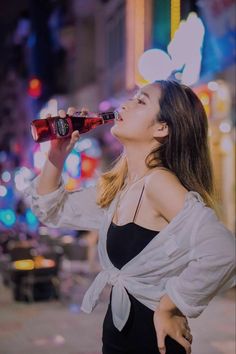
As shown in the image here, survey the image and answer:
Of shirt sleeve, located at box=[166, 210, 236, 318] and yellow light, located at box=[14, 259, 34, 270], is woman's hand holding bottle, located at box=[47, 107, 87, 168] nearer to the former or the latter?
shirt sleeve, located at box=[166, 210, 236, 318]

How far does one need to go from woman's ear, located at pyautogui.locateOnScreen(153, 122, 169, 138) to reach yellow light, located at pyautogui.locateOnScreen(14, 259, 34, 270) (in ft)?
23.0

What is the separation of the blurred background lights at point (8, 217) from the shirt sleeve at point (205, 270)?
1136cm

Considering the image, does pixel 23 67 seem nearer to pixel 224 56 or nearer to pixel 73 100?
pixel 73 100

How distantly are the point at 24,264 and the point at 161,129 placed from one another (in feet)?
23.7

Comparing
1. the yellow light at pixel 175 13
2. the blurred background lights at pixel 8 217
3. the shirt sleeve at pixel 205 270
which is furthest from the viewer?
the blurred background lights at pixel 8 217

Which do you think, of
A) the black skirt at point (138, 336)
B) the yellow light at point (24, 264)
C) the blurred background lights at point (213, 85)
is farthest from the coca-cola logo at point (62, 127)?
the blurred background lights at point (213, 85)

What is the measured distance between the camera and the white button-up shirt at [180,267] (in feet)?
6.01

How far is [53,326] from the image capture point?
7035 millimetres

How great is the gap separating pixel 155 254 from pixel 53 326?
5346mm

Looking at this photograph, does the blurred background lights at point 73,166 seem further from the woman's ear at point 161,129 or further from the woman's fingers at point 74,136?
the woman's ear at point 161,129

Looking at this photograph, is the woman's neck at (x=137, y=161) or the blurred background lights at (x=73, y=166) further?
the blurred background lights at (x=73, y=166)

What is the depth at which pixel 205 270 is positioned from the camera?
1823 mm

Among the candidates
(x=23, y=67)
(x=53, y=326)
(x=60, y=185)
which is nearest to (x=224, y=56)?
(x=53, y=326)

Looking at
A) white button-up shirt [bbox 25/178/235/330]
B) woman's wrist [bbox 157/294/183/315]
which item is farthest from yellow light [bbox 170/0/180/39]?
woman's wrist [bbox 157/294/183/315]
